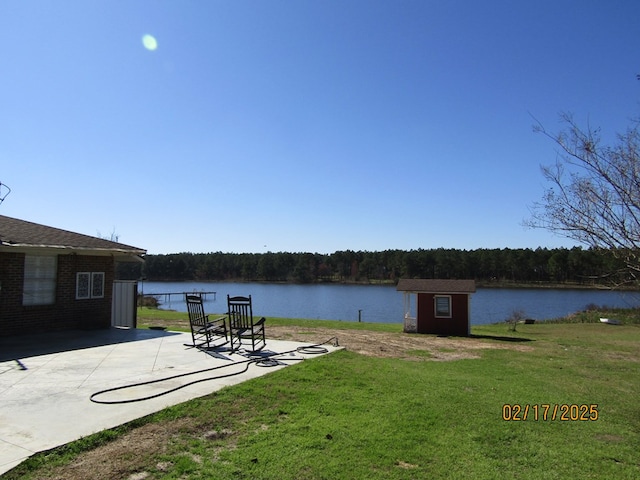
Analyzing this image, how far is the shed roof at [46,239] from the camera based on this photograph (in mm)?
9758

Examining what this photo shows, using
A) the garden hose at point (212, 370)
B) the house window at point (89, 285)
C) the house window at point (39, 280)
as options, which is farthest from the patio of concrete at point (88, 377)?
the house window at point (89, 285)

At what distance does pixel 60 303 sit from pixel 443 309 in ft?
52.2

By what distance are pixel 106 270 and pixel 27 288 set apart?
84.0 inches

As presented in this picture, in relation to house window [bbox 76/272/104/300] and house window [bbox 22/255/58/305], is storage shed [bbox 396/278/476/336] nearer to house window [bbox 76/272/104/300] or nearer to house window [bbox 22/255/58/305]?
house window [bbox 76/272/104/300]

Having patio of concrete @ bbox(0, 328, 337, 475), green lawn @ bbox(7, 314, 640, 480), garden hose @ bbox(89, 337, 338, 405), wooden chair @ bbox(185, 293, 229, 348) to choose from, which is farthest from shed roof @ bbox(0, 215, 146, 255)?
green lawn @ bbox(7, 314, 640, 480)

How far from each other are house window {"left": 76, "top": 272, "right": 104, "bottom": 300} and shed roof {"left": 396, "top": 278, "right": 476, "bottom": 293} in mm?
14122

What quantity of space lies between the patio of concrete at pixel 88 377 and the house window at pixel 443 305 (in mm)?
12174

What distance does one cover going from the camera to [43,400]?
16.6 feet

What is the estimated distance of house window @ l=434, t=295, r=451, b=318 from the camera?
68.3ft

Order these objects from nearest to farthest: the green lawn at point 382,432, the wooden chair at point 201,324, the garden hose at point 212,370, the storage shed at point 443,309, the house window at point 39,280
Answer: the green lawn at point 382,432 < the garden hose at point 212,370 < the wooden chair at point 201,324 < the house window at point 39,280 < the storage shed at point 443,309

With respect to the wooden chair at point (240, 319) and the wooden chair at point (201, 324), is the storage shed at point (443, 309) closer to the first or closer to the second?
the wooden chair at point (240, 319)
